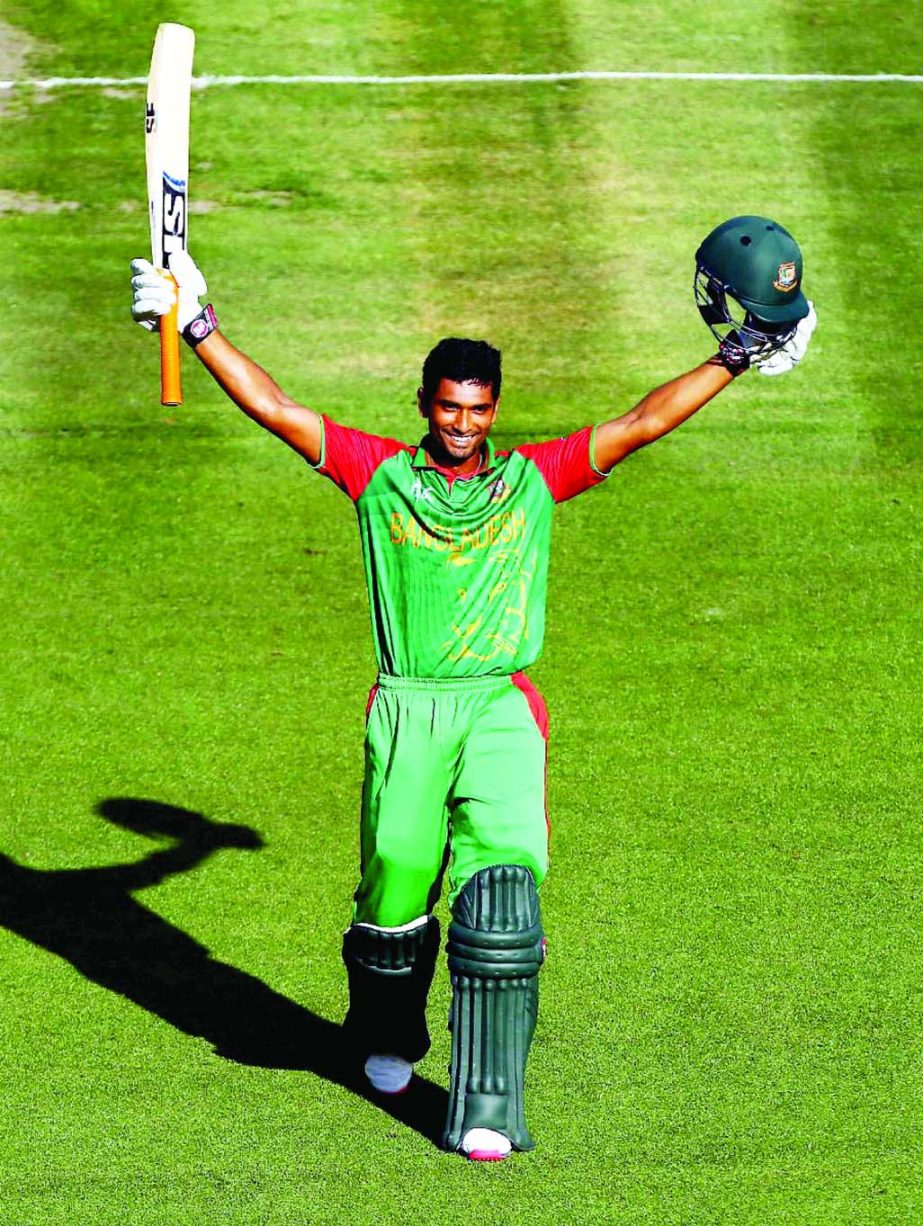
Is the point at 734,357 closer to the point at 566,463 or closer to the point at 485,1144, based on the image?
the point at 566,463

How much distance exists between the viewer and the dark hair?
7.11 metres

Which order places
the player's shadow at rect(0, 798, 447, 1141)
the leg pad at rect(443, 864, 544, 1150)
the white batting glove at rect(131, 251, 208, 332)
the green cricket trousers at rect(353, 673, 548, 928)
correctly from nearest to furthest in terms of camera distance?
the leg pad at rect(443, 864, 544, 1150), the green cricket trousers at rect(353, 673, 548, 928), the white batting glove at rect(131, 251, 208, 332), the player's shadow at rect(0, 798, 447, 1141)

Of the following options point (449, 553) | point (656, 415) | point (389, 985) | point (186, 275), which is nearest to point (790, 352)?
point (656, 415)

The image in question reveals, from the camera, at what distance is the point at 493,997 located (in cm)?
694

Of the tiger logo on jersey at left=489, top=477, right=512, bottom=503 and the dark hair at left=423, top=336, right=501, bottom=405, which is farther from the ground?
the dark hair at left=423, top=336, right=501, bottom=405

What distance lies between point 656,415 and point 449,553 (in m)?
0.83

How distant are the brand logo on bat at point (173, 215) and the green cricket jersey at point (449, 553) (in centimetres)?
81

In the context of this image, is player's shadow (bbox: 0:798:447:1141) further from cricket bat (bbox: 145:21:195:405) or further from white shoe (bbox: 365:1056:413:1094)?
cricket bat (bbox: 145:21:195:405)

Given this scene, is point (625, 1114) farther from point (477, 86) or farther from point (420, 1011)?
point (477, 86)

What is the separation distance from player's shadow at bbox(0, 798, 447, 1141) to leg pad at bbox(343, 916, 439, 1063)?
184 millimetres

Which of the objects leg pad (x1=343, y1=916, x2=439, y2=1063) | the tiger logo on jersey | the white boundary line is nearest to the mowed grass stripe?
the white boundary line

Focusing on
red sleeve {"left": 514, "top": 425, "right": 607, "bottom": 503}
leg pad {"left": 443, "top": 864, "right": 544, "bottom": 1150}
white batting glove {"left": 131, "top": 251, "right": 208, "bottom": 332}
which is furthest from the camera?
red sleeve {"left": 514, "top": 425, "right": 607, "bottom": 503}

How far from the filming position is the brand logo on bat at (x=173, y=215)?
7.36m

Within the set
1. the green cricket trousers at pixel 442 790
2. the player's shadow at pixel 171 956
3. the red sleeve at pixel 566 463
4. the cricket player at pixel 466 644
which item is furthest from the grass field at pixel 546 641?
the red sleeve at pixel 566 463
